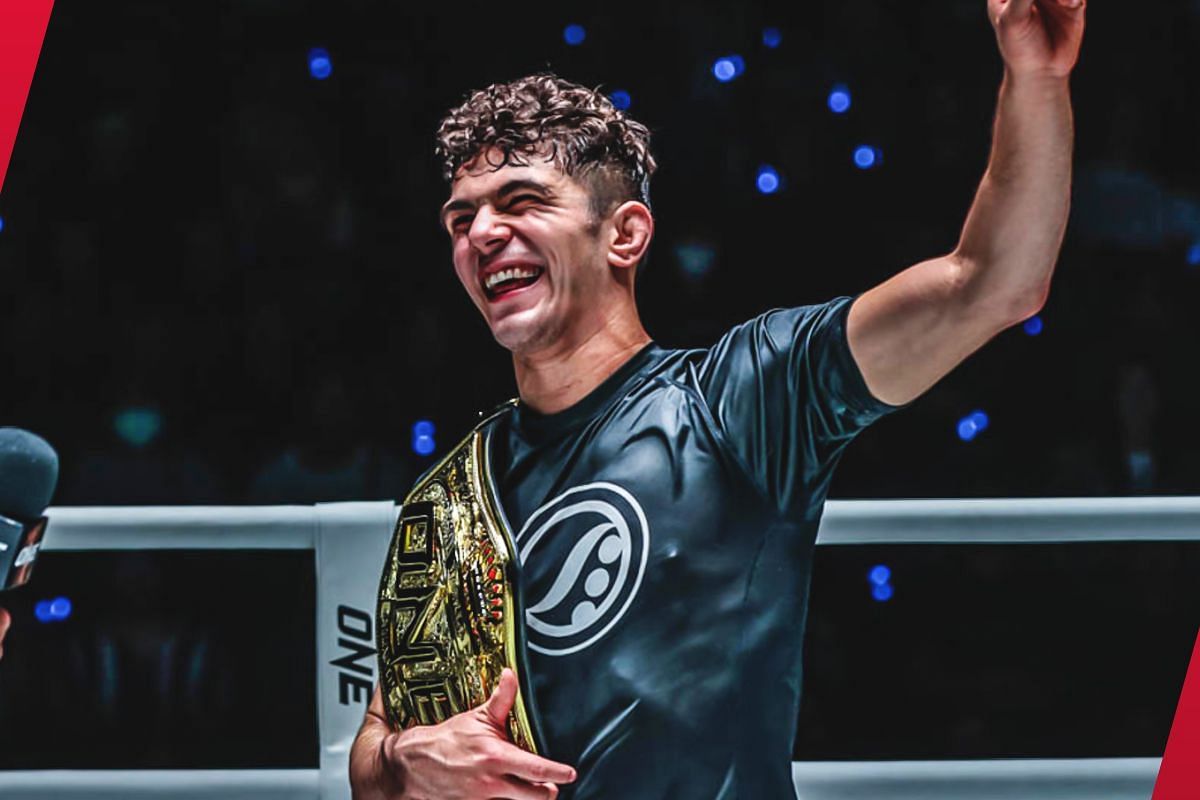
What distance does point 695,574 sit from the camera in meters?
1.17

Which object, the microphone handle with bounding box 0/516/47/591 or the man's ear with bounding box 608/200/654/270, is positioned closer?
the microphone handle with bounding box 0/516/47/591

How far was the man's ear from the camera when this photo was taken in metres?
1.30

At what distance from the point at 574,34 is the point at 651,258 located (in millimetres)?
332

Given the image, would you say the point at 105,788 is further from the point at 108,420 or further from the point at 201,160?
the point at 201,160

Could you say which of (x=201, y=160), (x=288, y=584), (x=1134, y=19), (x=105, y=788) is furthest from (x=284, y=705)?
(x=1134, y=19)

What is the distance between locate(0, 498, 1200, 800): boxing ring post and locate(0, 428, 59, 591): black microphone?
595mm

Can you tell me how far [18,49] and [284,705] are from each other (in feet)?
2.92

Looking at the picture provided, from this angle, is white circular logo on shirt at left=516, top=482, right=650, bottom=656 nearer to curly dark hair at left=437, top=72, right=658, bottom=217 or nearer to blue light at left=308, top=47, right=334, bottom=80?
curly dark hair at left=437, top=72, right=658, bottom=217

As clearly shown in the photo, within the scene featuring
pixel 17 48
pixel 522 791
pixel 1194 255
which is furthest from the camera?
pixel 1194 255

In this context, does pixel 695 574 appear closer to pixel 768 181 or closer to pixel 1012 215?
pixel 1012 215

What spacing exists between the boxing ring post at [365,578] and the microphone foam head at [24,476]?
1.95ft

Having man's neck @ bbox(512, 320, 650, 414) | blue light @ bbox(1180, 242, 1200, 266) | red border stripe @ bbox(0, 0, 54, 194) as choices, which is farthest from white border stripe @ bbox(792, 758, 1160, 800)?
red border stripe @ bbox(0, 0, 54, 194)

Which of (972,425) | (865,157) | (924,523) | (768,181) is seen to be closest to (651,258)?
(768,181)

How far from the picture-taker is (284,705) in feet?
6.50
